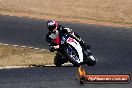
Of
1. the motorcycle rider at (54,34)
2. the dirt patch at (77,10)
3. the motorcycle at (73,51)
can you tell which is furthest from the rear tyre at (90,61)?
the dirt patch at (77,10)

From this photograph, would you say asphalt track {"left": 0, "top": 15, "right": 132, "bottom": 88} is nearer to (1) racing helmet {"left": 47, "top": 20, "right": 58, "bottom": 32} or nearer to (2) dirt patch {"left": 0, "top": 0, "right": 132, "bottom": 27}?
(1) racing helmet {"left": 47, "top": 20, "right": 58, "bottom": 32}

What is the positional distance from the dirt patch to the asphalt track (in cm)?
240

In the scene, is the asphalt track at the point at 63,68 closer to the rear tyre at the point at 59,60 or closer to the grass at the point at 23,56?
the rear tyre at the point at 59,60

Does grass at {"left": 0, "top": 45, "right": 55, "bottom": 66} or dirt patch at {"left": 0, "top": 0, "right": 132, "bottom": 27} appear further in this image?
dirt patch at {"left": 0, "top": 0, "right": 132, "bottom": 27}

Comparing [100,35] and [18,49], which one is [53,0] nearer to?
[100,35]

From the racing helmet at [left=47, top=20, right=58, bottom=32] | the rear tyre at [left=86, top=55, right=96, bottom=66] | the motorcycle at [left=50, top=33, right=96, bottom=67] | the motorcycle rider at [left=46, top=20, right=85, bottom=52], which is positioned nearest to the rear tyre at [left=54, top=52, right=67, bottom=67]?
the motorcycle at [left=50, top=33, right=96, bottom=67]

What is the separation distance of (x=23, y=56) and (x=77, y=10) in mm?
17152

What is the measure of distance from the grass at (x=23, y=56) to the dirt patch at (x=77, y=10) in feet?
33.6

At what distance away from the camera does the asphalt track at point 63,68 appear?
18188 millimetres

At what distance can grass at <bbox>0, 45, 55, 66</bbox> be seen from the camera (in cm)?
2238

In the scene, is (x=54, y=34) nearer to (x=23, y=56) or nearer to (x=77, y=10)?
(x=23, y=56)

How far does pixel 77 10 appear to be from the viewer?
4056 centimetres

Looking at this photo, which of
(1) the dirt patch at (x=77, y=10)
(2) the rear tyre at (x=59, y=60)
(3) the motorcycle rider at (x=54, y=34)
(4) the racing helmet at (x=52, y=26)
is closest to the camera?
(4) the racing helmet at (x=52, y=26)

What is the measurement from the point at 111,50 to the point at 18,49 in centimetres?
459
